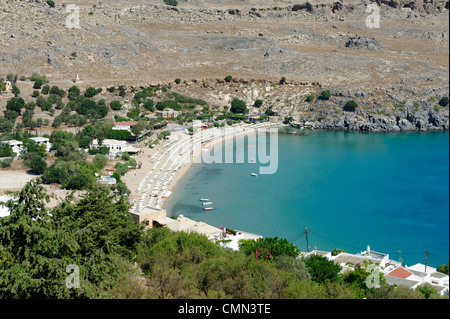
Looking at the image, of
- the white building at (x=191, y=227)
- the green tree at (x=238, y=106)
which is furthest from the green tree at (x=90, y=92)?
the white building at (x=191, y=227)

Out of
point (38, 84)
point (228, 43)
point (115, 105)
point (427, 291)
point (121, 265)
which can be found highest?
point (228, 43)

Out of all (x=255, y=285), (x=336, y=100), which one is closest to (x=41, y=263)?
(x=255, y=285)

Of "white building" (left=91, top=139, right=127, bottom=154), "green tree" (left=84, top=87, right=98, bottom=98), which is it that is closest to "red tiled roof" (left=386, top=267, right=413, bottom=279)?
"white building" (left=91, top=139, right=127, bottom=154)

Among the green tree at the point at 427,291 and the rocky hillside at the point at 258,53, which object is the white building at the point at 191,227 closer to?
the green tree at the point at 427,291

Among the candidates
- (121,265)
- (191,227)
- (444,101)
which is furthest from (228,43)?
(121,265)

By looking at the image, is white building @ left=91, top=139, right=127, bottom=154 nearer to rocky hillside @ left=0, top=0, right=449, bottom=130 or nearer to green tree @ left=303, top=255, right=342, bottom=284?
rocky hillside @ left=0, top=0, right=449, bottom=130

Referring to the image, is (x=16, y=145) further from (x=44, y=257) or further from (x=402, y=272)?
(x=44, y=257)
